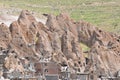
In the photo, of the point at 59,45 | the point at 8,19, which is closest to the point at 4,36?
the point at 59,45

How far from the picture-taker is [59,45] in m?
95.2

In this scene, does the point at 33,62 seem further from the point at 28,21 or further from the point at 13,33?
the point at 28,21

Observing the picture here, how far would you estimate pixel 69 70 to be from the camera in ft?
286

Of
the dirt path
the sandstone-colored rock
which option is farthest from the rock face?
the dirt path

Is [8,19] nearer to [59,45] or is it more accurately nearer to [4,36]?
[59,45]

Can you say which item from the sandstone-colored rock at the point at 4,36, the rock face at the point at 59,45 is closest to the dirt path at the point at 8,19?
the rock face at the point at 59,45

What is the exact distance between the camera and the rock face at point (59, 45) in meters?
89.9

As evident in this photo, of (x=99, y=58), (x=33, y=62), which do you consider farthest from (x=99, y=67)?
(x=33, y=62)

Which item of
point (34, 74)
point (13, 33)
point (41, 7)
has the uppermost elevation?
point (41, 7)

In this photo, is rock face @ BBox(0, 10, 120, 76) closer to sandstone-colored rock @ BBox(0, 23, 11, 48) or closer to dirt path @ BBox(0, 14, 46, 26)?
sandstone-colored rock @ BBox(0, 23, 11, 48)

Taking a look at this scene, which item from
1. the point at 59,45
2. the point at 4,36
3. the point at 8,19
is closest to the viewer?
the point at 4,36

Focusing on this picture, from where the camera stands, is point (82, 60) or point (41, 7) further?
point (41, 7)

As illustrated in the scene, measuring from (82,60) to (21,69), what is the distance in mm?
14170

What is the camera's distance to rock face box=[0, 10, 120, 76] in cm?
8994
